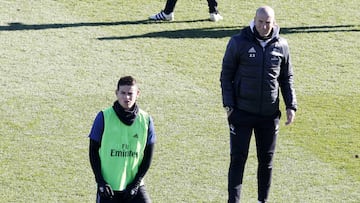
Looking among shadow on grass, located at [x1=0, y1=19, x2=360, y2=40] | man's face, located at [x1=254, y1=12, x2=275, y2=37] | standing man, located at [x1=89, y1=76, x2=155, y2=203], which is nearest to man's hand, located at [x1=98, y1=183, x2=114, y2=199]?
standing man, located at [x1=89, y1=76, x2=155, y2=203]

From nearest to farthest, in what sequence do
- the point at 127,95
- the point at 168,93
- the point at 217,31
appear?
the point at 127,95, the point at 168,93, the point at 217,31

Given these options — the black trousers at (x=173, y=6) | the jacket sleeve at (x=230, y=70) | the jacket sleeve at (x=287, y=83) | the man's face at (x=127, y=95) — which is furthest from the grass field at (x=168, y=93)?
the man's face at (x=127, y=95)

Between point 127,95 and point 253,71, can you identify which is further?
point 253,71

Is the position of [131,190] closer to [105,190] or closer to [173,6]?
[105,190]

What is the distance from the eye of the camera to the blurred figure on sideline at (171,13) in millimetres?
16484

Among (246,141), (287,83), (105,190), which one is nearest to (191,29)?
(287,83)

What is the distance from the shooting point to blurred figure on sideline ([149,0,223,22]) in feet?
54.1

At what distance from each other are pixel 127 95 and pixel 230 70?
1.71 meters

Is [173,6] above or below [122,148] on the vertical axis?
above

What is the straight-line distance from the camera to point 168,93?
13.9 m

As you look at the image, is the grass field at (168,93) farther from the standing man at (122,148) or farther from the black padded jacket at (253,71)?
the standing man at (122,148)

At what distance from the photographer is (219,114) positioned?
1325 centimetres

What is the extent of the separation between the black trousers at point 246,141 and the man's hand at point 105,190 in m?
1.92

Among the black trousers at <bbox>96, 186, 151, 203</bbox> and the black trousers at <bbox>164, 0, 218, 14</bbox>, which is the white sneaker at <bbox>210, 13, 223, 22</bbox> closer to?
the black trousers at <bbox>164, 0, 218, 14</bbox>
